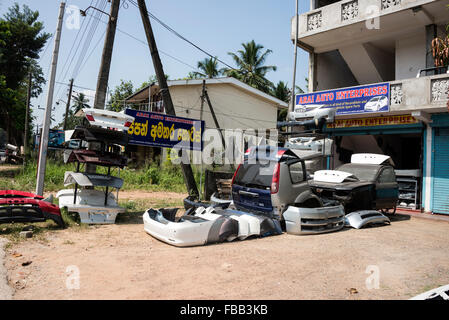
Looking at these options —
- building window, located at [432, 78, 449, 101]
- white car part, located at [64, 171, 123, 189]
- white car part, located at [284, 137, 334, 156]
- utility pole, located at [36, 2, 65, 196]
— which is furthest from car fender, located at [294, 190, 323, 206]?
building window, located at [432, 78, 449, 101]

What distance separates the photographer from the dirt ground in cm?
339

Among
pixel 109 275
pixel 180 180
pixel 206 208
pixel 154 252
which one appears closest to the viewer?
pixel 109 275

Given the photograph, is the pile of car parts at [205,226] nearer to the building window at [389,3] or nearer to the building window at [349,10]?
the building window at [389,3]

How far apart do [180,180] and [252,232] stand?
10.5m

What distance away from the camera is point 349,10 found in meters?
12.2

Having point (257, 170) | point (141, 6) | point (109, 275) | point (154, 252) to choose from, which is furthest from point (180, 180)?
point (109, 275)

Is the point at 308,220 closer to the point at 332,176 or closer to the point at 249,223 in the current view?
the point at 249,223

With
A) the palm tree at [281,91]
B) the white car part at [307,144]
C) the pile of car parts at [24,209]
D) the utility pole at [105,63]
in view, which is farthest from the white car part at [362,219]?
the palm tree at [281,91]

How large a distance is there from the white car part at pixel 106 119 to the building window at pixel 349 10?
32.7ft

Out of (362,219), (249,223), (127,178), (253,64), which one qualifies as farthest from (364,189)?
(253,64)

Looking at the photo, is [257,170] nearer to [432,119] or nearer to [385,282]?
[385,282]

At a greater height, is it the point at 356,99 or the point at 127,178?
the point at 356,99

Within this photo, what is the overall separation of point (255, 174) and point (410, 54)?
398 inches
